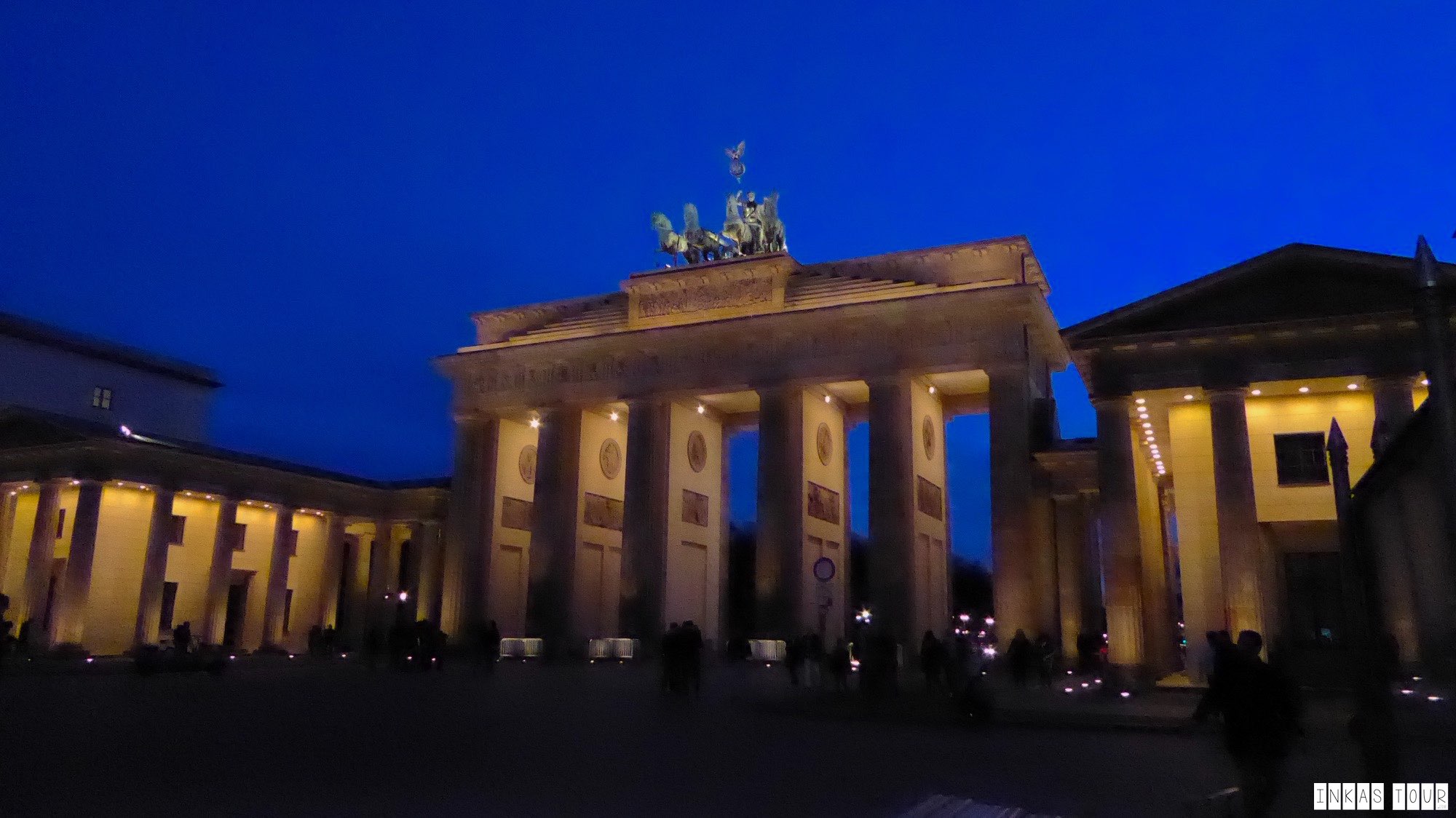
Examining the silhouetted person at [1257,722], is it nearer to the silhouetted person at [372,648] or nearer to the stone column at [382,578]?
the silhouetted person at [372,648]

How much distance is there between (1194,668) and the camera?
2625 cm

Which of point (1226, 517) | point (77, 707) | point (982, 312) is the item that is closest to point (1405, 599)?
point (1226, 517)

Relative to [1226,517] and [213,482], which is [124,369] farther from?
[1226,517]

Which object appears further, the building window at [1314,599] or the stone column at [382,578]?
the stone column at [382,578]

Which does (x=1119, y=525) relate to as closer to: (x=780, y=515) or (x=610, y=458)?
(x=780, y=515)

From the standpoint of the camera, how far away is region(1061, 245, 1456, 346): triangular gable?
81.2 feet

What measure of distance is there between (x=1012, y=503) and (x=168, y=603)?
122ft

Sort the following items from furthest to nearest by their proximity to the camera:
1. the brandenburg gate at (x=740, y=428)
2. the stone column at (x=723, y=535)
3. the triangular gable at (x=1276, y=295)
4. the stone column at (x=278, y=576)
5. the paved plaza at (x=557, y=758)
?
the stone column at (x=278, y=576) → the stone column at (x=723, y=535) → the brandenburg gate at (x=740, y=428) → the triangular gable at (x=1276, y=295) → the paved plaza at (x=557, y=758)

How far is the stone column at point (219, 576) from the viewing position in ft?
148

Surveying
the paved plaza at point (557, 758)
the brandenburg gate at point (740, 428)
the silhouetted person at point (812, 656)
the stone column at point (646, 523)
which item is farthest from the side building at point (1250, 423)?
the stone column at point (646, 523)

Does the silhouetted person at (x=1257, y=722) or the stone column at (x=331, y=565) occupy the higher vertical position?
the stone column at (x=331, y=565)

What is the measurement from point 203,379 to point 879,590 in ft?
153

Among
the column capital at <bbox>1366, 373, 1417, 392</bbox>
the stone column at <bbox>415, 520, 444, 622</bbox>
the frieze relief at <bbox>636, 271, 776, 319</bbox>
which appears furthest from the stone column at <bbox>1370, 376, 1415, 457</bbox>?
the stone column at <bbox>415, 520, 444, 622</bbox>

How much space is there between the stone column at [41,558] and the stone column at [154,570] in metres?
3.32
